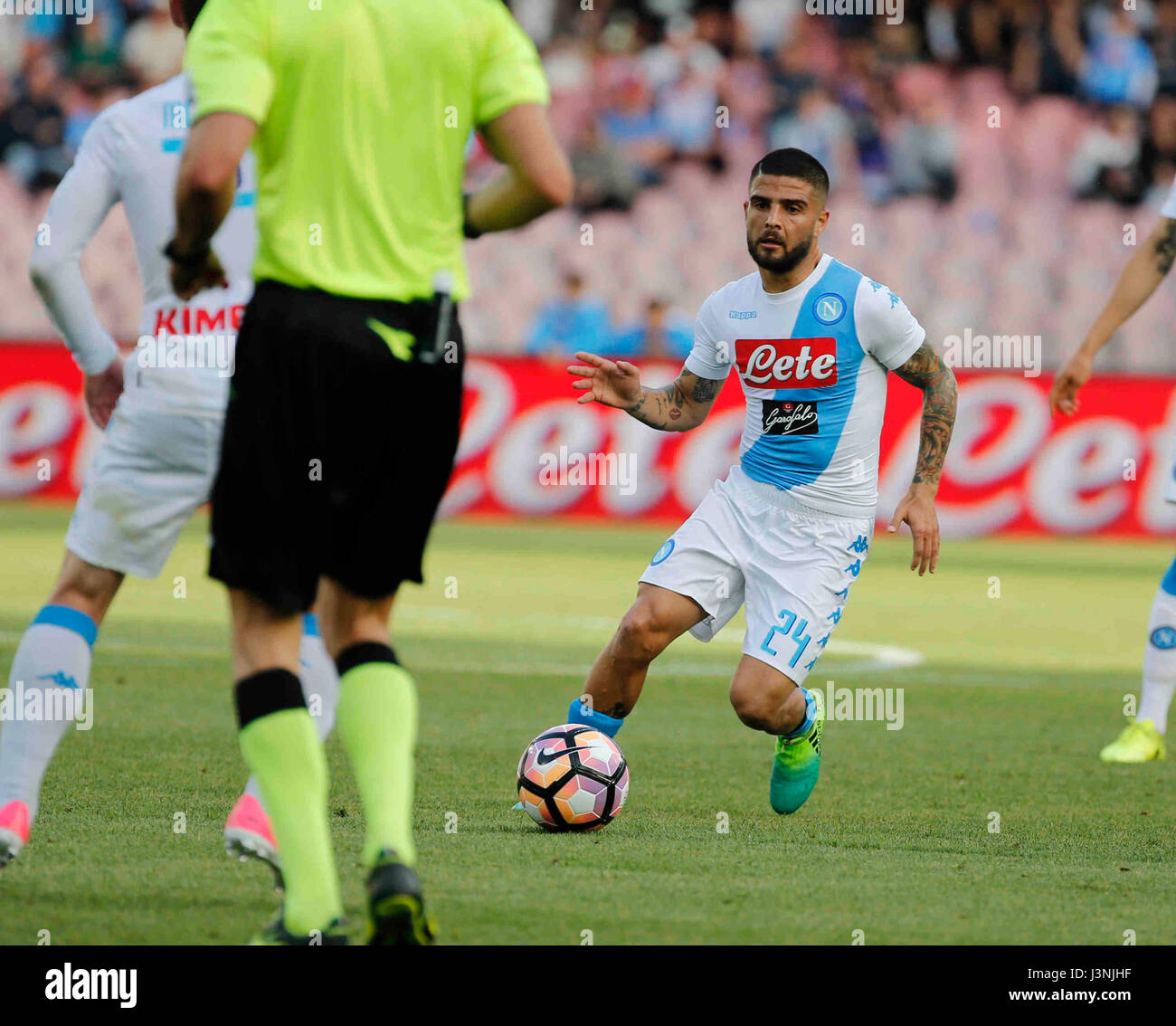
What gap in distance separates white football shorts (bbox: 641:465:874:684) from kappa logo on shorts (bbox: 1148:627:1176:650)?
161 centimetres

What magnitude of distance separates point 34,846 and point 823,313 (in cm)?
298

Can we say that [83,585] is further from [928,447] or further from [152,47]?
[152,47]

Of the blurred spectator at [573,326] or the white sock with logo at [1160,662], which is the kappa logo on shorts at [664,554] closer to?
the white sock with logo at [1160,662]

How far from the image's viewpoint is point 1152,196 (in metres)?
20.7

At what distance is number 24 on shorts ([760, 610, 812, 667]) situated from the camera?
6016 mm

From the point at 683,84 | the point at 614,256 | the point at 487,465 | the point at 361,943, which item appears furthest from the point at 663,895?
the point at 683,84

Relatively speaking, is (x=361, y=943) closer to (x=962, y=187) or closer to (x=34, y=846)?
(x=34, y=846)

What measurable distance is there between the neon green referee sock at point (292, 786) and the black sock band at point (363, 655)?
14cm

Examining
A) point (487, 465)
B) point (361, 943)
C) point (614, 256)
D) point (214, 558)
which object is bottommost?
point (361, 943)

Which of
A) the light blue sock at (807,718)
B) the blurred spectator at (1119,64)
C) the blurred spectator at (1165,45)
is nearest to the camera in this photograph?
the light blue sock at (807,718)

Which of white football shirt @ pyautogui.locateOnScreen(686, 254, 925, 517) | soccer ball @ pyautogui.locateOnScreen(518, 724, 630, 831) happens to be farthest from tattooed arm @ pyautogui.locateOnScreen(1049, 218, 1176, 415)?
soccer ball @ pyautogui.locateOnScreen(518, 724, 630, 831)

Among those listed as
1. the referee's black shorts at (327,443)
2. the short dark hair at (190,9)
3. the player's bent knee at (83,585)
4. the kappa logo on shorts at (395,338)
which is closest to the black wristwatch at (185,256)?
the referee's black shorts at (327,443)

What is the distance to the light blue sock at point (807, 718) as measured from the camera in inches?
236

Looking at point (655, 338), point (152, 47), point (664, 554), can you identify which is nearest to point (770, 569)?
point (664, 554)
